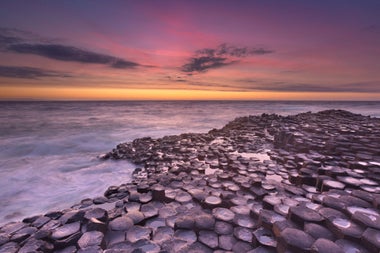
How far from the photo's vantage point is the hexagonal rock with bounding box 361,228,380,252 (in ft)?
6.06

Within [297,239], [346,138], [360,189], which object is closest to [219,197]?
[297,239]

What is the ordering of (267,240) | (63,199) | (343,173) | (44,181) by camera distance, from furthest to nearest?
1. (44,181)
2. (63,199)
3. (343,173)
4. (267,240)

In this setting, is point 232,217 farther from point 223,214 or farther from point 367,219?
point 367,219

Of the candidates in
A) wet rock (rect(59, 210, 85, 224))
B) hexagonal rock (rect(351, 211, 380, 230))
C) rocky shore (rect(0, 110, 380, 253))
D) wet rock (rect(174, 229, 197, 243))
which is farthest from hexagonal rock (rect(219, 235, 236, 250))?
wet rock (rect(59, 210, 85, 224))

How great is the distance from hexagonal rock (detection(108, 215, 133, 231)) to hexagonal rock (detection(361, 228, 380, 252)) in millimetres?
2476

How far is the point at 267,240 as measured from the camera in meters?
2.12

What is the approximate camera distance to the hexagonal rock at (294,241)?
1856mm

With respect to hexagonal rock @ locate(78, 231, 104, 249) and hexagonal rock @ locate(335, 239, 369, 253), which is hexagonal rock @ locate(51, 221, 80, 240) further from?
hexagonal rock @ locate(335, 239, 369, 253)

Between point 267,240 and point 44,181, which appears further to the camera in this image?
point 44,181

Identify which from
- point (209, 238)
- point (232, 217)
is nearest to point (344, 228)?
point (232, 217)

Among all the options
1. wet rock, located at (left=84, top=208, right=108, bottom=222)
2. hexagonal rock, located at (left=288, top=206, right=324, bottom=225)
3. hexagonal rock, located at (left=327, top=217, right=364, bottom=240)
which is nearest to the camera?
hexagonal rock, located at (left=327, top=217, right=364, bottom=240)

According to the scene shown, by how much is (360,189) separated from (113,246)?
3.54 m

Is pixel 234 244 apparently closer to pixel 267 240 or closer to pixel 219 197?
pixel 267 240

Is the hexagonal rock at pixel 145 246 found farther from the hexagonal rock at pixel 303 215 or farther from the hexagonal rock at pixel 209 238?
the hexagonal rock at pixel 303 215
